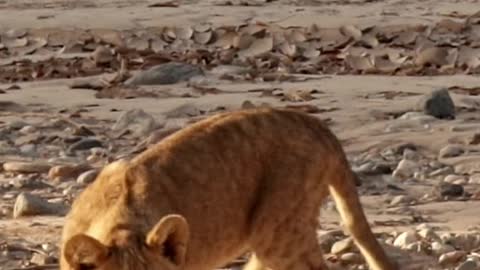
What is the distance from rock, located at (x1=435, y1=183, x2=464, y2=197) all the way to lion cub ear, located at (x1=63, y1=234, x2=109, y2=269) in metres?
4.08

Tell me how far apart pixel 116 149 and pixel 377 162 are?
72.3 inches

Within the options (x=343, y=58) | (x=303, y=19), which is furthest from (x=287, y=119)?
(x=303, y=19)

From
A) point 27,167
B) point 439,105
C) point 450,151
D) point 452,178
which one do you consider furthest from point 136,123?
point 452,178

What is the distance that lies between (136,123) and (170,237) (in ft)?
19.8

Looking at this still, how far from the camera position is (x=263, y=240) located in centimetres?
717

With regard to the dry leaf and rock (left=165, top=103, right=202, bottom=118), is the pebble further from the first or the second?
the dry leaf

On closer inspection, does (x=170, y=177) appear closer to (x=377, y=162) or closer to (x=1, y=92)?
(x=377, y=162)

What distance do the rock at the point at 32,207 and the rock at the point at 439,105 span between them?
3824 millimetres

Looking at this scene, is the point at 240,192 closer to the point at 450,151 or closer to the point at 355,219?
the point at 355,219

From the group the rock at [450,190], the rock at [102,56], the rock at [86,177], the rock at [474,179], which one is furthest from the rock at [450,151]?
the rock at [102,56]

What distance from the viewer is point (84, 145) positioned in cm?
1113

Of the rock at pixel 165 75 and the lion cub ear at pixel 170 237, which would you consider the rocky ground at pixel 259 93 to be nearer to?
the rock at pixel 165 75

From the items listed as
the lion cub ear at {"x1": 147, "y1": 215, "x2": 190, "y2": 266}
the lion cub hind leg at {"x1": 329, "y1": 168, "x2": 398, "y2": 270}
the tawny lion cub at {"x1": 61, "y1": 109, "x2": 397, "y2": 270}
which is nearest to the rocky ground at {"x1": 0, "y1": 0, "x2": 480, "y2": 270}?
the lion cub hind leg at {"x1": 329, "y1": 168, "x2": 398, "y2": 270}

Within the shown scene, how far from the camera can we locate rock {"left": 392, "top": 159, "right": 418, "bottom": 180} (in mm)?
9992
